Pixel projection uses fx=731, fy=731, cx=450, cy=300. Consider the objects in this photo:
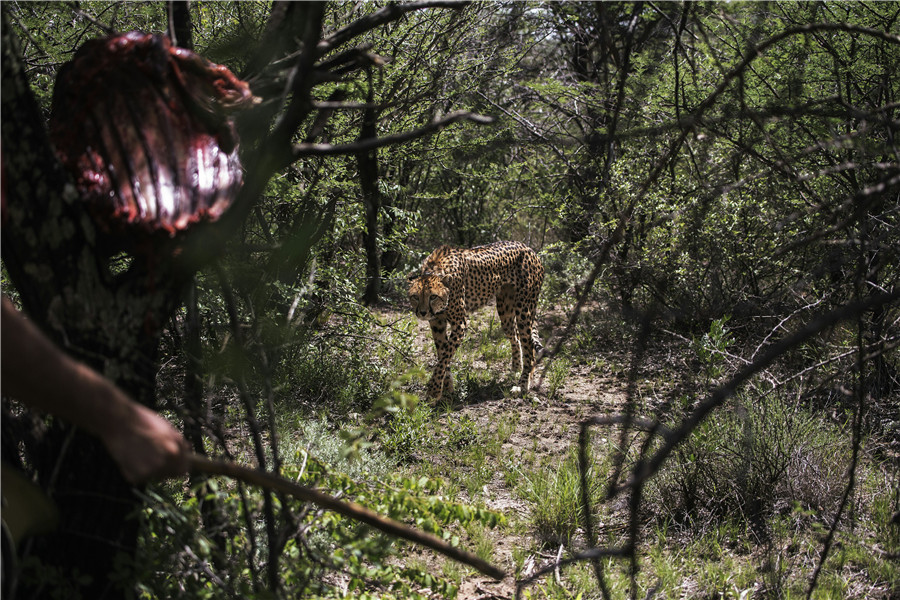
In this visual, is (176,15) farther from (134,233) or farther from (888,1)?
(888,1)

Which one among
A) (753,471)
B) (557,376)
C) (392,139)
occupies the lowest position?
(557,376)

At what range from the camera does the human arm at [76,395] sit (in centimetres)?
129

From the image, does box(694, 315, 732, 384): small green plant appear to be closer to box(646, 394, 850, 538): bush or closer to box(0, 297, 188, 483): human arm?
box(646, 394, 850, 538): bush

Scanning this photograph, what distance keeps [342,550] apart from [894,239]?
13.2 ft

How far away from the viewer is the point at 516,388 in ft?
Answer: 24.3

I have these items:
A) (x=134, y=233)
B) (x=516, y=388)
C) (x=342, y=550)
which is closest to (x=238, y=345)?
(x=134, y=233)

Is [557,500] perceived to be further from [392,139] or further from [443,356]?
[392,139]

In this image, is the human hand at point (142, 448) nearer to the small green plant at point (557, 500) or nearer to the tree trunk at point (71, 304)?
the tree trunk at point (71, 304)

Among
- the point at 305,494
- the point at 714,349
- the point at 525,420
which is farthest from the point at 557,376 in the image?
the point at 305,494

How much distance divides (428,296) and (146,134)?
17.0ft

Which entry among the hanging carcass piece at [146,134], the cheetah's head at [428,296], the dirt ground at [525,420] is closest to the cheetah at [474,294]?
the cheetah's head at [428,296]

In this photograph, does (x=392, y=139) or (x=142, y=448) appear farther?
(x=392, y=139)

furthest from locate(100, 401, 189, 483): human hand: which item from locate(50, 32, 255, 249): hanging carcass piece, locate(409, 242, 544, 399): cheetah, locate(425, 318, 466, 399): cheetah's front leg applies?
locate(425, 318, 466, 399): cheetah's front leg

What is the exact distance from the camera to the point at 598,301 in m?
9.70
